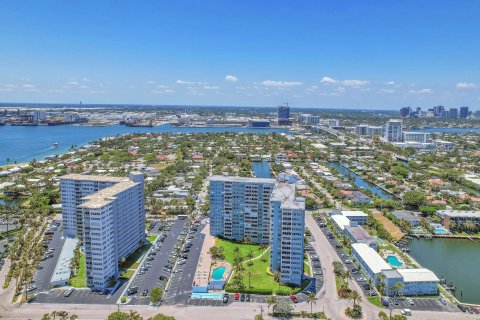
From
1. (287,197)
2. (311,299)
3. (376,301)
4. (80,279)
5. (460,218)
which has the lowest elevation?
(376,301)

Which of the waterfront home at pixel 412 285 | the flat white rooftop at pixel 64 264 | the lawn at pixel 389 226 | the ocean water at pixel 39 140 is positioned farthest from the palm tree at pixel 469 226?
the ocean water at pixel 39 140

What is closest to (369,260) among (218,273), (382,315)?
(382,315)

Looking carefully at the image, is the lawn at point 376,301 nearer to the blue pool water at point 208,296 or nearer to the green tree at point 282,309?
the green tree at point 282,309

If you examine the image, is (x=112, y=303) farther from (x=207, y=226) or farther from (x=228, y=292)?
(x=207, y=226)

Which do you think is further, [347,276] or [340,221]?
[340,221]

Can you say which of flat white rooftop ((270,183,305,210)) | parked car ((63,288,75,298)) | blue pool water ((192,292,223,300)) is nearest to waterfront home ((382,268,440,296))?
A: flat white rooftop ((270,183,305,210))

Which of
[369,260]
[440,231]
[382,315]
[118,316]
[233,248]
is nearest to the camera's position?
[118,316]

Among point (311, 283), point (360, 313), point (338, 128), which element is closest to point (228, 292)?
point (311, 283)

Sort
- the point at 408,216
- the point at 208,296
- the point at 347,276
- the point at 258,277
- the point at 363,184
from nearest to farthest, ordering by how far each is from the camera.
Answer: the point at 208,296, the point at 347,276, the point at 258,277, the point at 408,216, the point at 363,184

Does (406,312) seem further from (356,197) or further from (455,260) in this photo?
(356,197)
